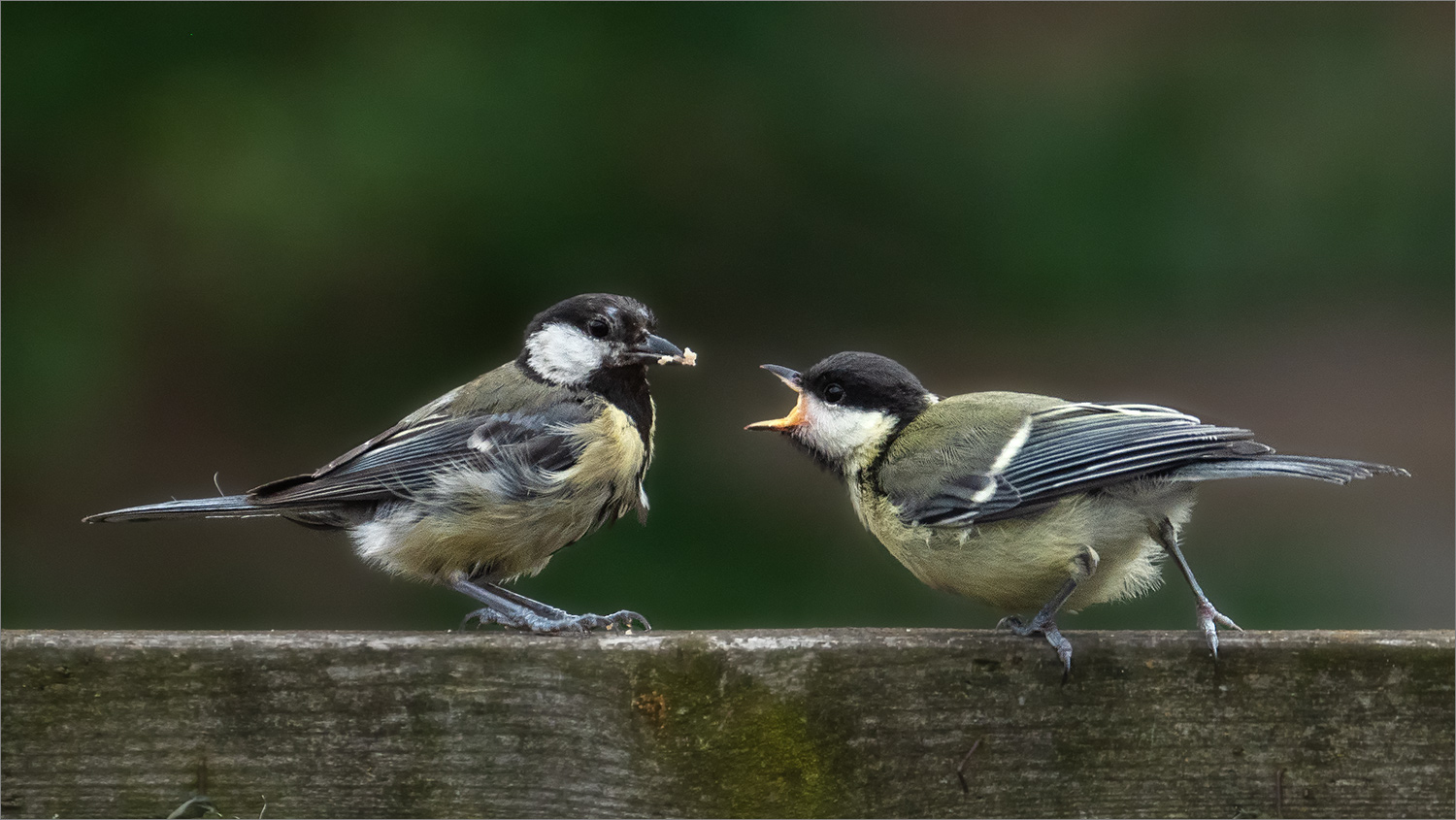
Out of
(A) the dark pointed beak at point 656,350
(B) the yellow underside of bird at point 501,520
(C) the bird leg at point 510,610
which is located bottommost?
(C) the bird leg at point 510,610

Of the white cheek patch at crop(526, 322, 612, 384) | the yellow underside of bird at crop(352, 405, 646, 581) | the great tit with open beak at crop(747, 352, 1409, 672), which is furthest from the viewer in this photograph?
the white cheek patch at crop(526, 322, 612, 384)

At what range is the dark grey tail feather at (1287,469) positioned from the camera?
1772 mm

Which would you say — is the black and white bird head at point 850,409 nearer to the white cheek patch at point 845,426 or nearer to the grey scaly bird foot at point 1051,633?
the white cheek patch at point 845,426

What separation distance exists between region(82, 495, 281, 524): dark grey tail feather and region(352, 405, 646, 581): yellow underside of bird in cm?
23

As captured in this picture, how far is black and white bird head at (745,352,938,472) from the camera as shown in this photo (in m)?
2.51

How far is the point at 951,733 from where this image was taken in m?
1.77

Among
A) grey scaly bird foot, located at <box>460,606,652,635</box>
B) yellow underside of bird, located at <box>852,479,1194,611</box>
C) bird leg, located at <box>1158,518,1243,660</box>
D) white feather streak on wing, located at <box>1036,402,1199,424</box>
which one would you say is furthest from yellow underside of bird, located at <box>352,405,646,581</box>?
bird leg, located at <box>1158,518,1243,660</box>

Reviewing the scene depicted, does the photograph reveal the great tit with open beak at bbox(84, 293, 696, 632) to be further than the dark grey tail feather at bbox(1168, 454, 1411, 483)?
Yes

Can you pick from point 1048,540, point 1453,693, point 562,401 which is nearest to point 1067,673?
point 1048,540

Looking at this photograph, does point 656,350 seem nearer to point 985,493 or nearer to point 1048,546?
point 985,493

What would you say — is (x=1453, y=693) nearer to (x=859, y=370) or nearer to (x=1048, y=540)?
(x=1048, y=540)

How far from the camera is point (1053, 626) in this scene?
6.17 feet

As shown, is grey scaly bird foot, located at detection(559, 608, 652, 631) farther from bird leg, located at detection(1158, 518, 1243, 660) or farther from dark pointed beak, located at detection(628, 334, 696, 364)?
bird leg, located at detection(1158, 518, 1243, 660)

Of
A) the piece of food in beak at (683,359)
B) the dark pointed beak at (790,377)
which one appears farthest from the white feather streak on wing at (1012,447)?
the piece of food in beak at (683,359)
